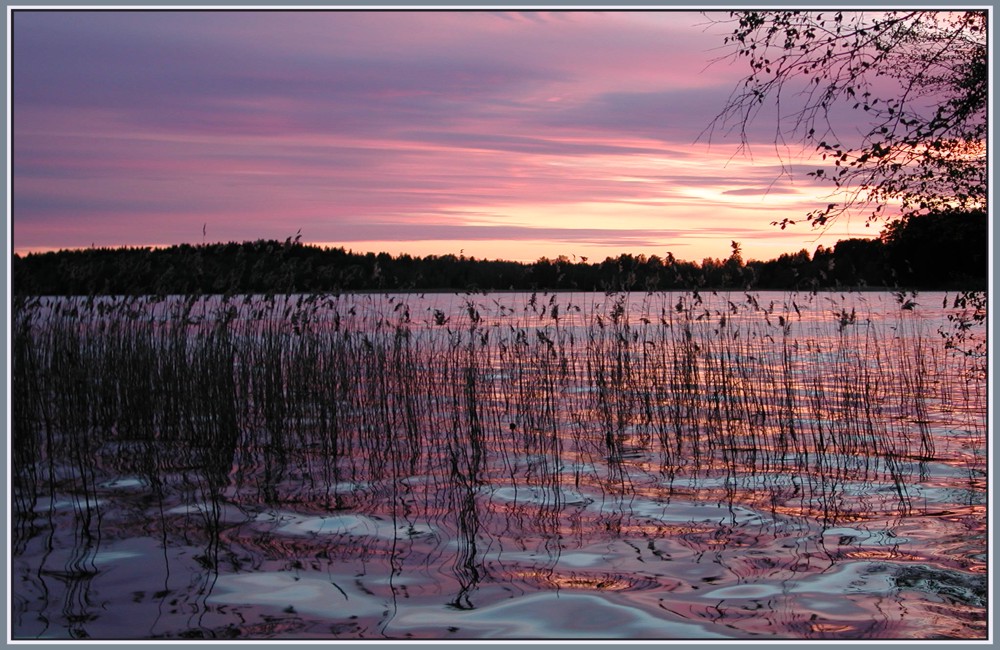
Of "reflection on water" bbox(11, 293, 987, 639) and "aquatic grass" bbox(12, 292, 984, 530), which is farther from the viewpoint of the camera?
"aquatic grass" bbox(12, 292, 984, 530)

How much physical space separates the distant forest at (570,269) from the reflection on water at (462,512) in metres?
0.31

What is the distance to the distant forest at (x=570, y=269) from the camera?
24.7 ft

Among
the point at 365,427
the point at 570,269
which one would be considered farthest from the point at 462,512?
the point at 570,269

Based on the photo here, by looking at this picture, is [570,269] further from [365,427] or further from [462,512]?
[462,512]

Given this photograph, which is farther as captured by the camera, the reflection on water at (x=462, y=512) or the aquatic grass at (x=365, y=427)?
the aquatic grass at (x=365, y=427)

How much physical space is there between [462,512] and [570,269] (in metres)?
5.34

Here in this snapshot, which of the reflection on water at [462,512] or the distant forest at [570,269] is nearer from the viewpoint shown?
the reflection on water at [462,512]

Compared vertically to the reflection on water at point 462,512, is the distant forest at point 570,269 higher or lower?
higher

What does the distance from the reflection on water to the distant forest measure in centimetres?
31

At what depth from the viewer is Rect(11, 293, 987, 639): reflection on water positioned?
372cm

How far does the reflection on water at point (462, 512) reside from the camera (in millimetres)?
3723

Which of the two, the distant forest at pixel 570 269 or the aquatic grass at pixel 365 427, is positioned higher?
the distant forest at pixel 570 269

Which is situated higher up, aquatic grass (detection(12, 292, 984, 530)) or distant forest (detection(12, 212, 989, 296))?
distant forest (detection(12, 212, 989, 296))

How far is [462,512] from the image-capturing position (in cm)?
515
